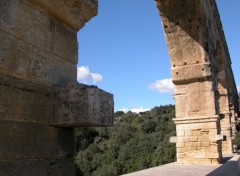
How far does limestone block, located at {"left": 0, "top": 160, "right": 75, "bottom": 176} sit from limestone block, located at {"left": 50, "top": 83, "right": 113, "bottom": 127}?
0.82ft

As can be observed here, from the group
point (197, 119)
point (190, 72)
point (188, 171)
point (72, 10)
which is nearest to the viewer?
point (72, 10)

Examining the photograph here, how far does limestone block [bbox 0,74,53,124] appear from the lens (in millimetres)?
1513

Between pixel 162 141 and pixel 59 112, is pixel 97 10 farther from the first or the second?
pixel 162 141

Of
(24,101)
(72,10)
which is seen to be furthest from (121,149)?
(24,101)

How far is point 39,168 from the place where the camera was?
5.43ft

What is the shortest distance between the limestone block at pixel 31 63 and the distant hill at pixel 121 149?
23.1 metres

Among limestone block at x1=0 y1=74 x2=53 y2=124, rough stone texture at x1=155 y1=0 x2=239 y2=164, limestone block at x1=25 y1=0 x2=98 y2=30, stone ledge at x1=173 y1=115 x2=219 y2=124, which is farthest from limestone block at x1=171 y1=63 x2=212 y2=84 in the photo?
limestone block at x1=0 y1=74 x2=53 y2=124

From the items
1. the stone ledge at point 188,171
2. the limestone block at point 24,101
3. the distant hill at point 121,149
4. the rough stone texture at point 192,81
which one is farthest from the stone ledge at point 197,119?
the distant hill at point 121,149

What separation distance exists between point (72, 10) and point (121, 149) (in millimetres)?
30558

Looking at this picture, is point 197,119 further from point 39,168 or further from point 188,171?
point 39,168

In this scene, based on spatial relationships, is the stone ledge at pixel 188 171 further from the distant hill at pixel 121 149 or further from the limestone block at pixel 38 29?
the distant hill at pixel 121 149

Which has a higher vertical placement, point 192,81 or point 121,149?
point 192,81

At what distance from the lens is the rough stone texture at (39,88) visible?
153 centimetres

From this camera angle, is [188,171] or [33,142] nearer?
[33,142]
